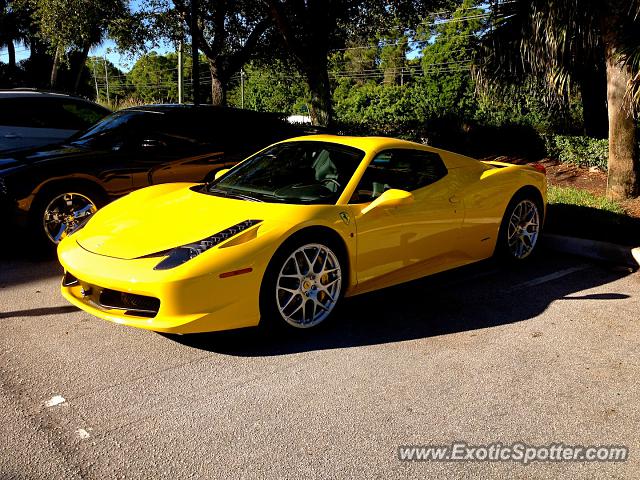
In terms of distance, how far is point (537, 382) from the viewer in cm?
353

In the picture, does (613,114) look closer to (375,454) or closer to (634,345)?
(634,345)

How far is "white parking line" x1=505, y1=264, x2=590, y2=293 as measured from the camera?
5.25 metres

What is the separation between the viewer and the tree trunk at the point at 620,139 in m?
7.78

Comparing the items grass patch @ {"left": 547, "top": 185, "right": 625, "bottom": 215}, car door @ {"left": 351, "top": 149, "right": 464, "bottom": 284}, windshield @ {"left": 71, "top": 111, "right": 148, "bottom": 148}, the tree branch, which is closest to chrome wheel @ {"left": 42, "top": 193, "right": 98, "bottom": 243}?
windshield @ {"left": 71, "top": 111, "right": 148, "bottom": 148}

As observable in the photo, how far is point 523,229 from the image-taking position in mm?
5840

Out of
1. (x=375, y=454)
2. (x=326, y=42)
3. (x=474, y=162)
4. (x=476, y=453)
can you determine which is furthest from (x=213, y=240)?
(x=326, y=42)

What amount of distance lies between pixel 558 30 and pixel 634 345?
538 cm

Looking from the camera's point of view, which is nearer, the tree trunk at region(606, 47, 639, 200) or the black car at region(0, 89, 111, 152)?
the tree trunk at region(606, 47, 639, 200)

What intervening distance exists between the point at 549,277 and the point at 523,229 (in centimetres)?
55

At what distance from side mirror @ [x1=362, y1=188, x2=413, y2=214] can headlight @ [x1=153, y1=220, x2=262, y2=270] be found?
0.95 metres

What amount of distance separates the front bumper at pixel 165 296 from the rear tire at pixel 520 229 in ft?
9.01

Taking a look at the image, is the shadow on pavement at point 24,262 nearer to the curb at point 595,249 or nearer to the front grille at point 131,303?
the front grille at point 131,303

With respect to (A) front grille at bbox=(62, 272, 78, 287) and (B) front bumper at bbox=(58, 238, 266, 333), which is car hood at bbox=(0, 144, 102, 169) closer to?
(A) front grille at bbox=(62, 272, 78, 287)

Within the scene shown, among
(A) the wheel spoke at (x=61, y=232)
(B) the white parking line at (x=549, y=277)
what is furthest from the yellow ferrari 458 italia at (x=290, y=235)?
(A) the wheel spoke at (x=61, y=232)
